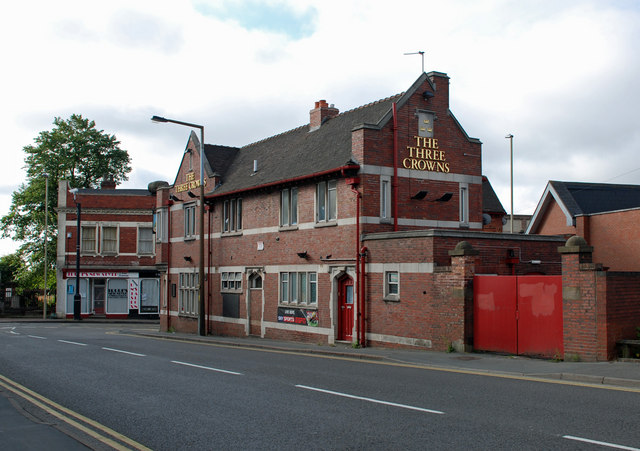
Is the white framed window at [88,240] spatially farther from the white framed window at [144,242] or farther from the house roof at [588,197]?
the house roof at [588,197]

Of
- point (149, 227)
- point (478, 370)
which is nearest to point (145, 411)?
point (478, 370)

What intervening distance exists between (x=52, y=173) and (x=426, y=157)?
4255 cm

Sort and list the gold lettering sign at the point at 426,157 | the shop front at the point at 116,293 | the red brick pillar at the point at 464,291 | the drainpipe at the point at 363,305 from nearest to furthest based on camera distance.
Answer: the red brick pillar at the point at 464,291
the drainpipe at the point at 363,305
the gold lettering sign at the point at 426,157
the shop front at the point at 116,293

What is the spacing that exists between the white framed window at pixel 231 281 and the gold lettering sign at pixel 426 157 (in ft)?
34.5

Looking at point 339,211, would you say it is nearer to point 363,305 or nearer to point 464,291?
point 363,305

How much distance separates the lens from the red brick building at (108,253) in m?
50.8

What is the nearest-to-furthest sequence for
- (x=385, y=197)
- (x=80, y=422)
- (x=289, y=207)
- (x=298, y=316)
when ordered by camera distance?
(x=80, y=422) < (x=385, y=197) < (x=298, y=316) < (x=289, y=207)

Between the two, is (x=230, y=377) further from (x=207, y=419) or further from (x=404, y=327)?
(x=404, y=327)

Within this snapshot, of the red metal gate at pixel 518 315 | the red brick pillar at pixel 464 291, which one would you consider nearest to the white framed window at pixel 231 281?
the red brick pillar at pixel 464 291

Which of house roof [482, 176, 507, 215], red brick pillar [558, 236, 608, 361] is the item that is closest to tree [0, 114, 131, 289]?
house roof [482, 176, 507, 215]

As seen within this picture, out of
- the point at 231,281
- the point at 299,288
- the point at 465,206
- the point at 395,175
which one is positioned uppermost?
the point at 395,175

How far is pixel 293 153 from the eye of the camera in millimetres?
28281

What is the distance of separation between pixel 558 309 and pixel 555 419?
7.30m

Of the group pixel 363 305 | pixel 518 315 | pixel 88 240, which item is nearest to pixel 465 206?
pixel 363 305
